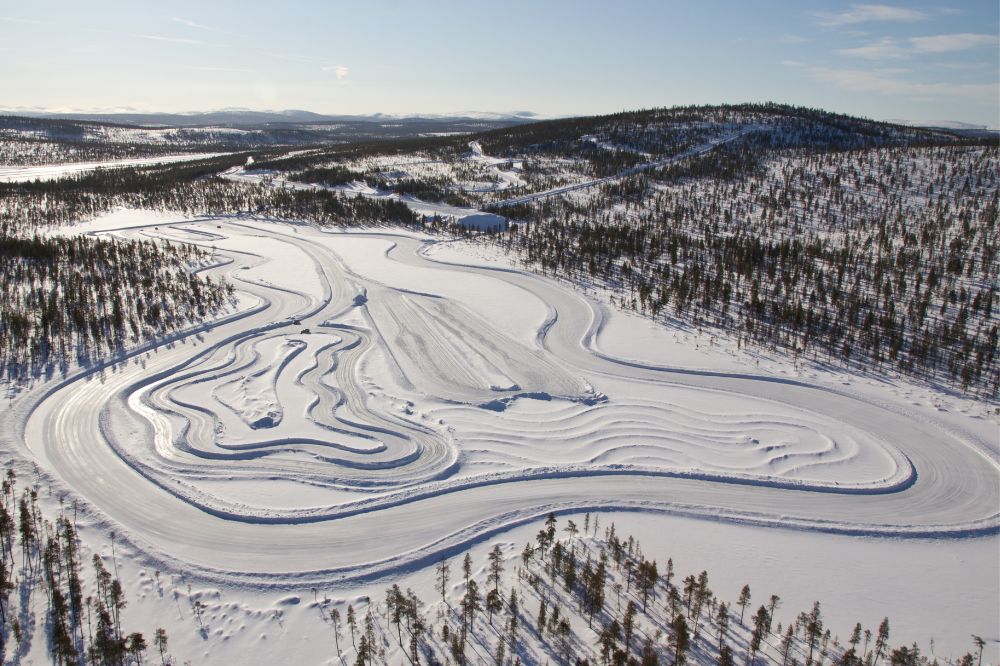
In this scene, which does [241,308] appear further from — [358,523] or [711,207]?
[711,207]

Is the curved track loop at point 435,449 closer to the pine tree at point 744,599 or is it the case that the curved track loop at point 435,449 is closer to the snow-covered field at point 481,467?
the snow-covered field at point 481,467

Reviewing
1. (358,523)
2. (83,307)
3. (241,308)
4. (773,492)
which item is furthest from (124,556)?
(83,307)

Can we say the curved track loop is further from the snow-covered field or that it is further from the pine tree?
the pine tree

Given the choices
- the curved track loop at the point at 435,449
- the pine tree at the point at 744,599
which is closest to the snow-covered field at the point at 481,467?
the curved track loop at the point at 435,449

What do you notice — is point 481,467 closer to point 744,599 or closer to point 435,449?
point 435,449

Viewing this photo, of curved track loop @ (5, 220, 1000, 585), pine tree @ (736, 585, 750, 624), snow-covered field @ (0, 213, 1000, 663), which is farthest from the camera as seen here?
curved track loop @ (5, 220, 1000, 585)

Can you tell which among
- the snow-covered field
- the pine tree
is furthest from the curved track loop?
the pine tree

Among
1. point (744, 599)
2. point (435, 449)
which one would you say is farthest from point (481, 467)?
point (744, 599)
